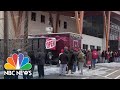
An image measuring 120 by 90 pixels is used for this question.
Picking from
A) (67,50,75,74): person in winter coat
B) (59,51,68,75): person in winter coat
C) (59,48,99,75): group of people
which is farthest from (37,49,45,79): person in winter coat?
(67,50,75,74): person in winter coat

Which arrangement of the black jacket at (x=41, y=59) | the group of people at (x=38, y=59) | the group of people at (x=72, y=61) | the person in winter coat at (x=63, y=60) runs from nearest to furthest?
the group of people at (x=38, y=59) < the black jacket at (x=41, y=59) < the person in winter coat at (x=63, y=60) < the group of people at (x=72, y=61)

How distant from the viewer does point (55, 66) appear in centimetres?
1424

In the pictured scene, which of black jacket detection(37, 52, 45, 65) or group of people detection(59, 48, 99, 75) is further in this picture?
group of people detection(59, 48, 99, 75)

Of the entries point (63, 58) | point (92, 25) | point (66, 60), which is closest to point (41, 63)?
point (63, 58)

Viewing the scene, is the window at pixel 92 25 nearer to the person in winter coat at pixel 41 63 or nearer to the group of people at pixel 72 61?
the group of people at pixel 72 61

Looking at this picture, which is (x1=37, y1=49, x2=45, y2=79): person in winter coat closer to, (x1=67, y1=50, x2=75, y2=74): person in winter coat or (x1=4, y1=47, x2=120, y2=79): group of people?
(x1=4, y1=47, x2=120, y2=79): group of people

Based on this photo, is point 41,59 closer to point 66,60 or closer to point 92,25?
point 66,60

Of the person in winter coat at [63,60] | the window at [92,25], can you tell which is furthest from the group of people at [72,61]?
the window at [92,25]

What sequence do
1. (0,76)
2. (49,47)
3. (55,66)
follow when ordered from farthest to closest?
(49,47), (55,66), (0,76)

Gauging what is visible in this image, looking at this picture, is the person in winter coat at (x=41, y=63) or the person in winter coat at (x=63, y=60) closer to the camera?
the person in winter coat at (x=41, y=63)

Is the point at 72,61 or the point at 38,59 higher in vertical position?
the point at 38,59
